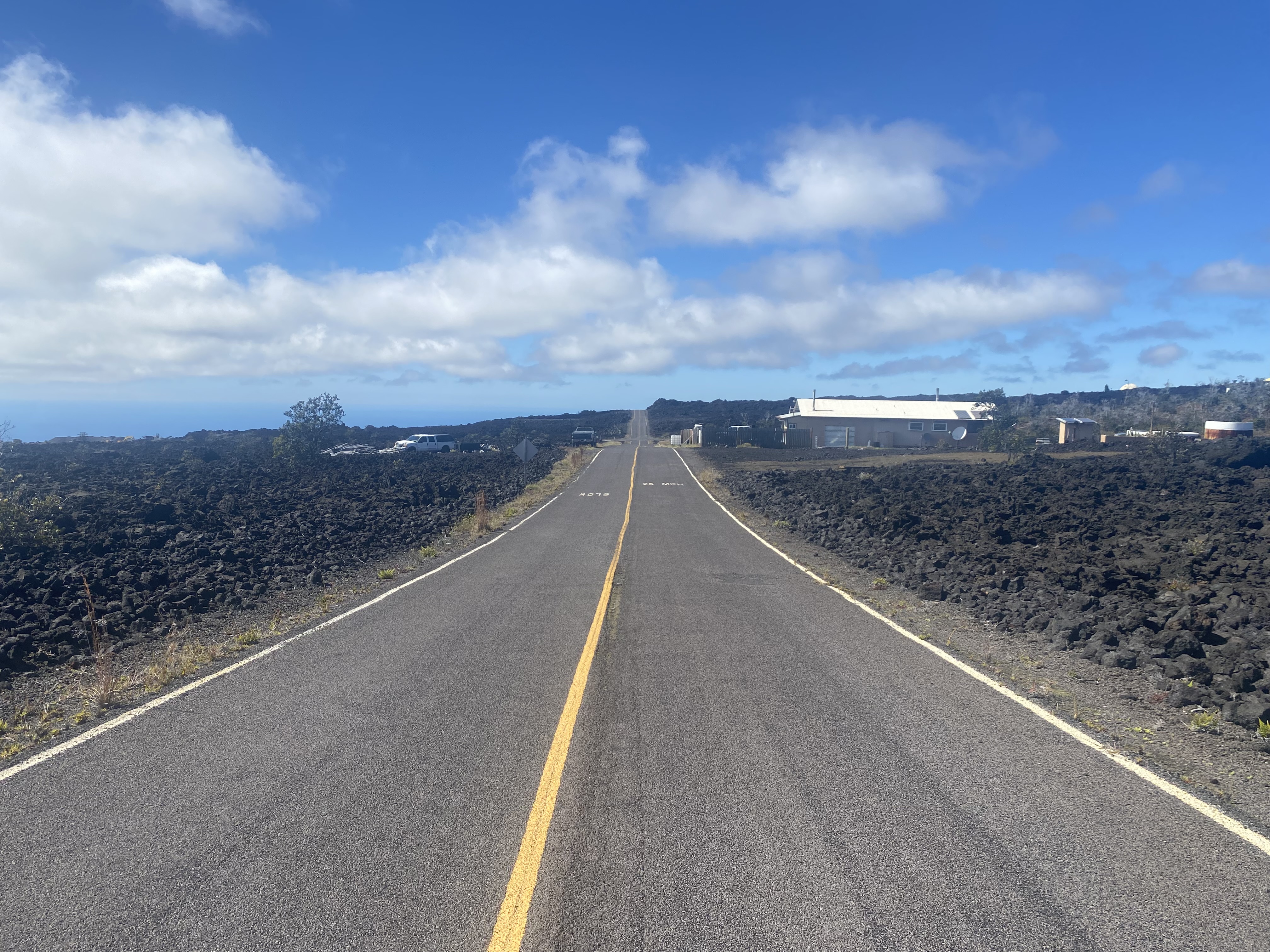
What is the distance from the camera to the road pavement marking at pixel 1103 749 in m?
5.08

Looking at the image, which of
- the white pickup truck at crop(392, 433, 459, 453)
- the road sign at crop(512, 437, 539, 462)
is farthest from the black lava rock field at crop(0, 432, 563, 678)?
the white pickup truck at crop(392, 433, 459, 453)

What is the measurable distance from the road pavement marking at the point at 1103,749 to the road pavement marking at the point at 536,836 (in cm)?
431

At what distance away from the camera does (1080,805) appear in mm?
5418

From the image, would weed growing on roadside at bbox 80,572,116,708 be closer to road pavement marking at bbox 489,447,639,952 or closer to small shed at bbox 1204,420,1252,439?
road pavement marking at bbox 489,447,639,952

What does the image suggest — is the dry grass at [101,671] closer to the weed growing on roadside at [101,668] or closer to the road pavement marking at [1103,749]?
the weed growing on roadside at [101,668]

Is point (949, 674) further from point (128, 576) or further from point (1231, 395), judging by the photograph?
point (1231, 395)

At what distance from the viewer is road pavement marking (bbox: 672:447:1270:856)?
5.08 m

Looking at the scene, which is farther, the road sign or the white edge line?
the road sign

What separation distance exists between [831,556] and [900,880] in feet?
49.8

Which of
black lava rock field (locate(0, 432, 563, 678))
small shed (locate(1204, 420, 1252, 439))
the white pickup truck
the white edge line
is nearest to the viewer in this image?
the white edge line

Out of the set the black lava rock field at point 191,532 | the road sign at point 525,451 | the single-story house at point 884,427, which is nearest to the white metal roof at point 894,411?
the single-story house at point 884,427

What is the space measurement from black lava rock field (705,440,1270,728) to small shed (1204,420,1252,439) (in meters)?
15.2

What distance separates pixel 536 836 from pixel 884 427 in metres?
Answer: 77.5

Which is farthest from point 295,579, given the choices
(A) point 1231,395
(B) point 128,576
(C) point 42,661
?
(A) point 1231,395
